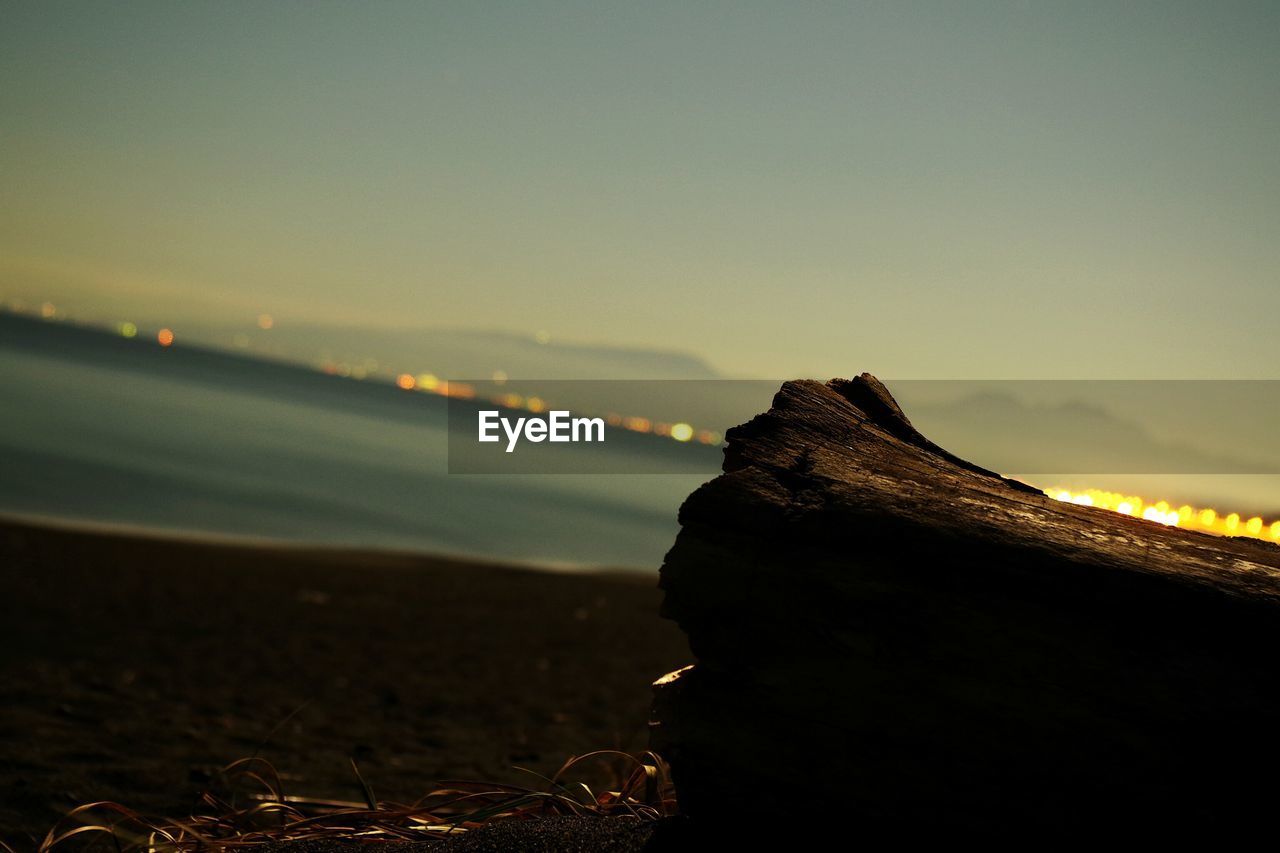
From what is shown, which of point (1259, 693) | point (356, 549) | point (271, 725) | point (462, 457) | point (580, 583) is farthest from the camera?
point (462, 457)

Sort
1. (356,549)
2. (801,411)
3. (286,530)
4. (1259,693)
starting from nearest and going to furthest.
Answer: (1259,693), (801,411), (356,549), (286,530)

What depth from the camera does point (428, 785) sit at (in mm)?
4852

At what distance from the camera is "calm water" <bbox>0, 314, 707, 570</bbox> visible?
1919 cm

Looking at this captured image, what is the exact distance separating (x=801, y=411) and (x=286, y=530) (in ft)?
59.7

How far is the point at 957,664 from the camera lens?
1.98 meters

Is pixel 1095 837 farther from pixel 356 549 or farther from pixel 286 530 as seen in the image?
pixel 286 530

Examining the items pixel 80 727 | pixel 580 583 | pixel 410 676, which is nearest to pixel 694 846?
pixel 80 727

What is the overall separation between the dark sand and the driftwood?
1.81 m

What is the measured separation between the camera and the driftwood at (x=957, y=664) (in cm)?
187

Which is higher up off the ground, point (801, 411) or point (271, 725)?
point (801, 411)

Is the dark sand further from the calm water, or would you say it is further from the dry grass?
the calm water

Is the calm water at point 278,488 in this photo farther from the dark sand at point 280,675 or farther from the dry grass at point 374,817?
the dry grass at point 374,817

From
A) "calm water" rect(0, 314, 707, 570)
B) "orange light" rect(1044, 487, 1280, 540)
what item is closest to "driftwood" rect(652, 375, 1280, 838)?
"orange light" rect(1044, 487, 1280, 540)

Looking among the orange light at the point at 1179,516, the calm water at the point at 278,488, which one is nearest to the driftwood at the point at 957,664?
the orange light at the point at 1179,516
